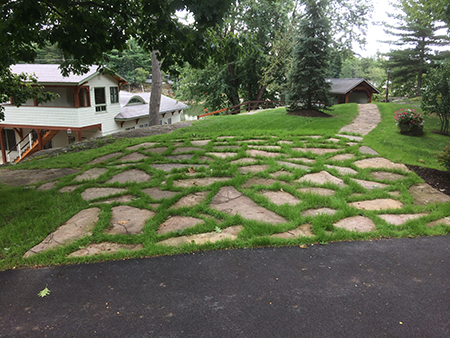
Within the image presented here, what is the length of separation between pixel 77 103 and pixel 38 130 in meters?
3.31

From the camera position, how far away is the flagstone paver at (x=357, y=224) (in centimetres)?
405

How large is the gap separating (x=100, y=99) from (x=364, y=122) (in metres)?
15.6

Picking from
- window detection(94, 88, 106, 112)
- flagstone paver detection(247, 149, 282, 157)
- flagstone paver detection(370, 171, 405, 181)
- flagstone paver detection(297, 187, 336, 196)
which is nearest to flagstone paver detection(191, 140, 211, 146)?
flagstone paver detection(247, 149, 282, 157)

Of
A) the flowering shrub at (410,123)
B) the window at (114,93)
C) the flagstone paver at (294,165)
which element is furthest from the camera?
the window at (114,93)

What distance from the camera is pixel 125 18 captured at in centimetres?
570

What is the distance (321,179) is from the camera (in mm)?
5695

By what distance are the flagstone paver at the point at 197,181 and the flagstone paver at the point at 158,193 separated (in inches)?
12.7

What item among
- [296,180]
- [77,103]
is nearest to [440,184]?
[296,180]

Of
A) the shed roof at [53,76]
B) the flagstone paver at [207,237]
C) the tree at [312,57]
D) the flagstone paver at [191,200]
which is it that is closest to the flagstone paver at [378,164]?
the flagstone paver at [191,200]

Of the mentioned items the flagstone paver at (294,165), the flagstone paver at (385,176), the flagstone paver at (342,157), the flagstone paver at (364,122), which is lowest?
the flagstone paver at (385,176)

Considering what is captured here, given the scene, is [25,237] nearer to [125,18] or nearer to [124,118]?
[125,18]

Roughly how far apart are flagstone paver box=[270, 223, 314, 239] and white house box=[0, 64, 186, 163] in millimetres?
15381

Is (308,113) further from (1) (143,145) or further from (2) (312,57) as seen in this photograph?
(1) (143,145)

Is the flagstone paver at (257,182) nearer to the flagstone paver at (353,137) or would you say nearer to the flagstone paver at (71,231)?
the flagstone paver at (71,231)
